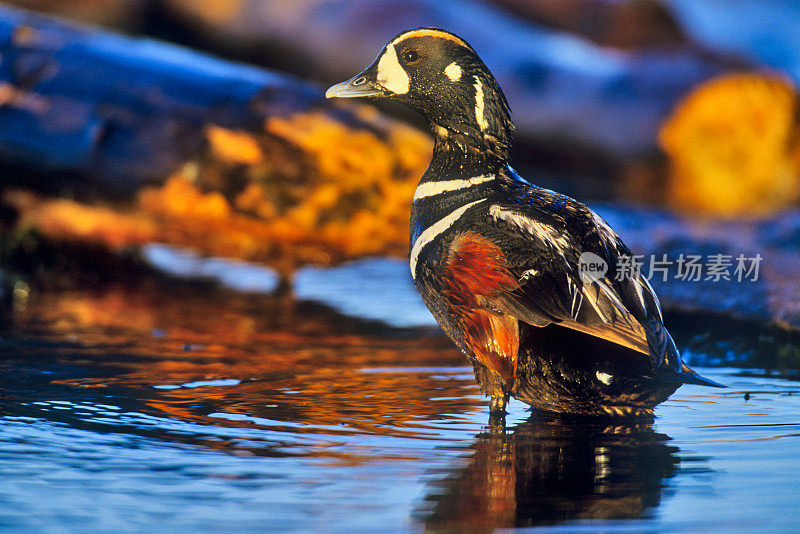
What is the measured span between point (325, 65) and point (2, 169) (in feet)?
7.80

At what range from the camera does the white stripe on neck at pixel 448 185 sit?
3.42m

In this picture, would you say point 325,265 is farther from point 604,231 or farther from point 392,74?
point 604,231

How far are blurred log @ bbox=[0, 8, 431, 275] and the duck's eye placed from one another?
2380 millimetres

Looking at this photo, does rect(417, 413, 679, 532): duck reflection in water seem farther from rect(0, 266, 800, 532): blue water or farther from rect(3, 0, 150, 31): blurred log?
rect(3, 0, 150, 31): blurred log

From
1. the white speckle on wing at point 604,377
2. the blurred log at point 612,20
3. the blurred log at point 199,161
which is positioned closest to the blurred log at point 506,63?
the blurred log at point 612,20

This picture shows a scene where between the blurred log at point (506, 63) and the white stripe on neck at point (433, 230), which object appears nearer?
the white stripe on neck at point (433, 230)

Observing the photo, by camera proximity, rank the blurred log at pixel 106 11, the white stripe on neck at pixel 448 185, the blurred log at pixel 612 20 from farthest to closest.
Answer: the blurred log at pixel 612 20 < the blurred log at pixel 106 11 < the white stripe on neck at pixel 448 185

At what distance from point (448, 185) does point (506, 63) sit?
14.4ft

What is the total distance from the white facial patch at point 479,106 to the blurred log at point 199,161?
2489 millimetres

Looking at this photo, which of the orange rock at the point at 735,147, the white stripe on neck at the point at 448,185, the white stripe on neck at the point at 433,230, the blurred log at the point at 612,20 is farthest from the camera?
the blurred log at the point at 612,20

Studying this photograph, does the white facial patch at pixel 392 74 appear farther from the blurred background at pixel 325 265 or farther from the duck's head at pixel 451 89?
the blurred background at pixel 325 265

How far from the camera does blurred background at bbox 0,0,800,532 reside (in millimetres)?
2520

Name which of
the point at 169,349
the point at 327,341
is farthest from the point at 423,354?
the point at 169,349

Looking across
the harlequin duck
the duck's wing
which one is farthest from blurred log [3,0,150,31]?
the duck's wing
